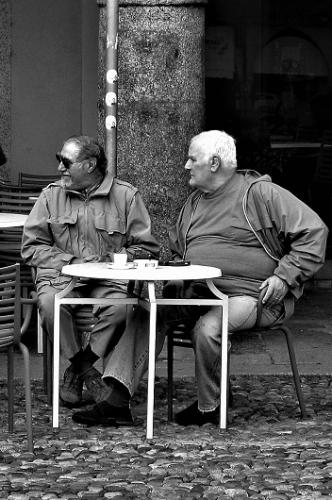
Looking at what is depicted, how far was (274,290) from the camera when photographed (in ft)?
22.9

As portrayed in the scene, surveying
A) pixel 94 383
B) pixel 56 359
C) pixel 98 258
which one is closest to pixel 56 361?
pixel 56 359

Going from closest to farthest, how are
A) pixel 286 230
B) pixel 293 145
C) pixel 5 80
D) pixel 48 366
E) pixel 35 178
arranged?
pixel 286 230 → pixel 48 366 → pixel 35 178 → pixel 5 80 → pixel 293 145

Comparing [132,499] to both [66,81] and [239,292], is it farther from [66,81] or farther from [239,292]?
[66,81]

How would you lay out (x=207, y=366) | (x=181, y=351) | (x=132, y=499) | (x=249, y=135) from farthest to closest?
(x=249, y=135) → (x=181, y=351) → (x=207, y=366) → (x=132, y=499)

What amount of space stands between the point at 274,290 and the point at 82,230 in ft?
3.58

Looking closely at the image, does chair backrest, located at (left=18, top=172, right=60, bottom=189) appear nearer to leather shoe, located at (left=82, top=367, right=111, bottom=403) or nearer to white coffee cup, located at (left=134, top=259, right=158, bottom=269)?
leather shoe, located at (left=82, top=367, right=111, bottom=403)

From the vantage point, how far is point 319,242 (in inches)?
276

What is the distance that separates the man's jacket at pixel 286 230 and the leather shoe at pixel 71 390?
1.19 m

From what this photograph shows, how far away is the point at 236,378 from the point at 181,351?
0.80m

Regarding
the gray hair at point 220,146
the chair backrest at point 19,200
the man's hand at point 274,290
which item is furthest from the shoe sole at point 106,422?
the chair backrest at point 19,200

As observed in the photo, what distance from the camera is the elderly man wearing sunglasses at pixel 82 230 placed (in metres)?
7.27

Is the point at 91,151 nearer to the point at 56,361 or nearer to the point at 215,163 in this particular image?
the point at 215,163

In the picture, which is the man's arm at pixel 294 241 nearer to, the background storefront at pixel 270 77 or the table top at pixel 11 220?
the table top at pixel 11 220

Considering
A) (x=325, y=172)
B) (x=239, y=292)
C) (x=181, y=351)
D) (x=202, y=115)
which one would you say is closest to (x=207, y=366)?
(x=239, y=292)
